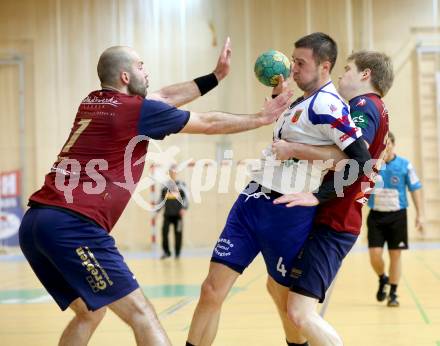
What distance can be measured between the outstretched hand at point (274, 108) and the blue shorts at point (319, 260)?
0.76 m

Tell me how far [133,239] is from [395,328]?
12784 millimetres

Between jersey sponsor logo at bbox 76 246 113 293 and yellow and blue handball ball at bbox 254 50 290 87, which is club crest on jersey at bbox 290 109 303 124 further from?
jersey sponsor logo at bbox 76 246 113 293

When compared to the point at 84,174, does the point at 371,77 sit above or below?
above

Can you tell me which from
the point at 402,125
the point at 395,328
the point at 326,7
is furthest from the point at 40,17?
the point at 395,328

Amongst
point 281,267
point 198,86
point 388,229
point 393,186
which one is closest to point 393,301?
point 388,229

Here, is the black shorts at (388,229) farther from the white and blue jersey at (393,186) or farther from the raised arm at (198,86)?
the raised arm at (198,86)

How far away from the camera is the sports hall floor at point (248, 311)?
23.7 feet

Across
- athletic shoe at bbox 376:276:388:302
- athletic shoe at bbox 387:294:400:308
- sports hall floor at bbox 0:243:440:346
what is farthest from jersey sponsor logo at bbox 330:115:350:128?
athletic shoe at bbox 376:276:388:302

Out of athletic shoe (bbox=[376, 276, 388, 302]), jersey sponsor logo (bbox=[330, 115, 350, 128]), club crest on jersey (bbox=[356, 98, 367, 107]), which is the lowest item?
athletic shoe (bbox=[376, 276, 388, 302])

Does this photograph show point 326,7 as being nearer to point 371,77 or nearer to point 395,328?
point 395,328

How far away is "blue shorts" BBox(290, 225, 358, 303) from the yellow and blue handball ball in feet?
3.56

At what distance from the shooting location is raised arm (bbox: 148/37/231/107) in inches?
216

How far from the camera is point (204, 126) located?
195 inches

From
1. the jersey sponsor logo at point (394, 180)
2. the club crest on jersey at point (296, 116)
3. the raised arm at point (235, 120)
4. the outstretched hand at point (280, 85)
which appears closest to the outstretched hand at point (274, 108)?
the raised arm at point (235, 120)
